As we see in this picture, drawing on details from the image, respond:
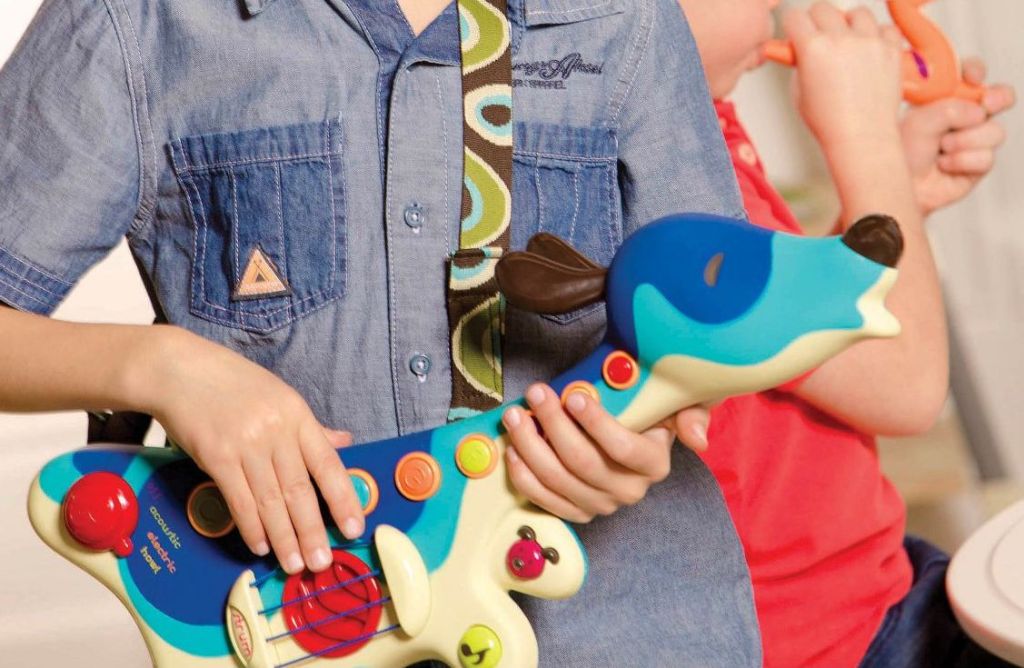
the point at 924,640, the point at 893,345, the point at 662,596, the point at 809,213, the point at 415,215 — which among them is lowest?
the point at 809,213

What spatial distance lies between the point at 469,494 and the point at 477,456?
0.06 ft

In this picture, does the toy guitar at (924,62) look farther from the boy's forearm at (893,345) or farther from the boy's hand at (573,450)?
the boy's hand at (573,450)

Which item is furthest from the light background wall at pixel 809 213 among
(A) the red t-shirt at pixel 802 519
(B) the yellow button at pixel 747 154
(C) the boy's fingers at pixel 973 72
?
(A) the red t-shirt at pixel 802 519

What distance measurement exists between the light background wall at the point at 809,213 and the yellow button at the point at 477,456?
122 centimetres

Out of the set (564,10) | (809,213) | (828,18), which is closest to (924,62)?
(828,18)

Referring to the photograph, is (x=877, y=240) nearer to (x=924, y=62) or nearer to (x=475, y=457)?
(x=475, y=457)

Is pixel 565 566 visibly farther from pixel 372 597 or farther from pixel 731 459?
pixel 731 459

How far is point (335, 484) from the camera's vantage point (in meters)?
0.58

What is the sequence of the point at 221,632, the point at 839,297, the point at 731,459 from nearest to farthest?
the point at 839,297, the point at 221,632, the point at 731,459

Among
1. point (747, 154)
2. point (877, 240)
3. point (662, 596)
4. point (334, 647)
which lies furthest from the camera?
point (747, 154)

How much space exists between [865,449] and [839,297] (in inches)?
15.2

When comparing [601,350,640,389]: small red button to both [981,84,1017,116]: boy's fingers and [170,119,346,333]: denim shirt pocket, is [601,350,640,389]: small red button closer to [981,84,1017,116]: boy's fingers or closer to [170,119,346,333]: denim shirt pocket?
[170,119,346,333]: denim shirt pocket

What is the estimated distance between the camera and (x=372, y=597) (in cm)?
59

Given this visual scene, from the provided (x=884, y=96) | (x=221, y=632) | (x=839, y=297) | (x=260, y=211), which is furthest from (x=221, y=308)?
(x=884, y=96)
